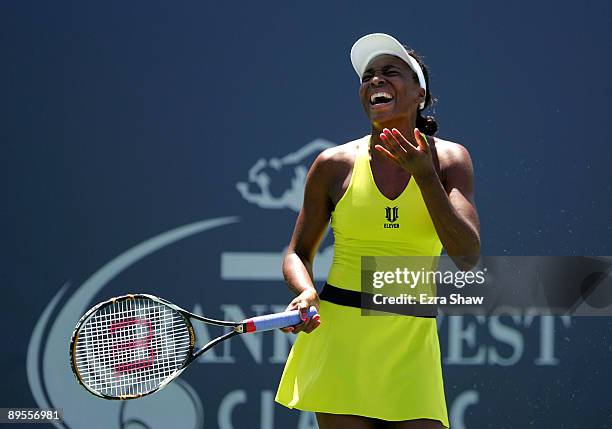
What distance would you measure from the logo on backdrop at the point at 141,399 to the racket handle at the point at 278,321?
1.71m

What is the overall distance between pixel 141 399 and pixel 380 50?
7.36 ft

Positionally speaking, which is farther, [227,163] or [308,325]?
[227,163]

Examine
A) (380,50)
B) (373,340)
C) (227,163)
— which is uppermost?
(380,50)

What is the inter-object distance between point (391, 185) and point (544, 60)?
6.42ft

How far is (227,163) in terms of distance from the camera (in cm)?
446

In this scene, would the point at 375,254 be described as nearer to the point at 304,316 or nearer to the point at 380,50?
the point at 304,316

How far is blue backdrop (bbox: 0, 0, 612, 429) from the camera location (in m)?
4.44

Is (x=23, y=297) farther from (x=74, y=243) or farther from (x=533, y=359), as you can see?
(x=533, y=359)

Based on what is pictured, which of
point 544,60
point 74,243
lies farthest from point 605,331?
point 74,243

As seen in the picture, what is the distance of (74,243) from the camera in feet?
14.6

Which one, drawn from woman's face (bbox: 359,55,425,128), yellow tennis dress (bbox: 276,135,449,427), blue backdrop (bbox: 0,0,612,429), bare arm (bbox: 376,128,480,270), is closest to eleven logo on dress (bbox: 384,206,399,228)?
yellow tennis dress (bbox: 276,135,449,427)

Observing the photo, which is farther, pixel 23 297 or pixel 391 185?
pixel 23 297

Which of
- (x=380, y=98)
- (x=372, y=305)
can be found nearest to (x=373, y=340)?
(x=372, y=305)

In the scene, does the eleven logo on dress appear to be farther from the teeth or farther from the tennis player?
the teeth
